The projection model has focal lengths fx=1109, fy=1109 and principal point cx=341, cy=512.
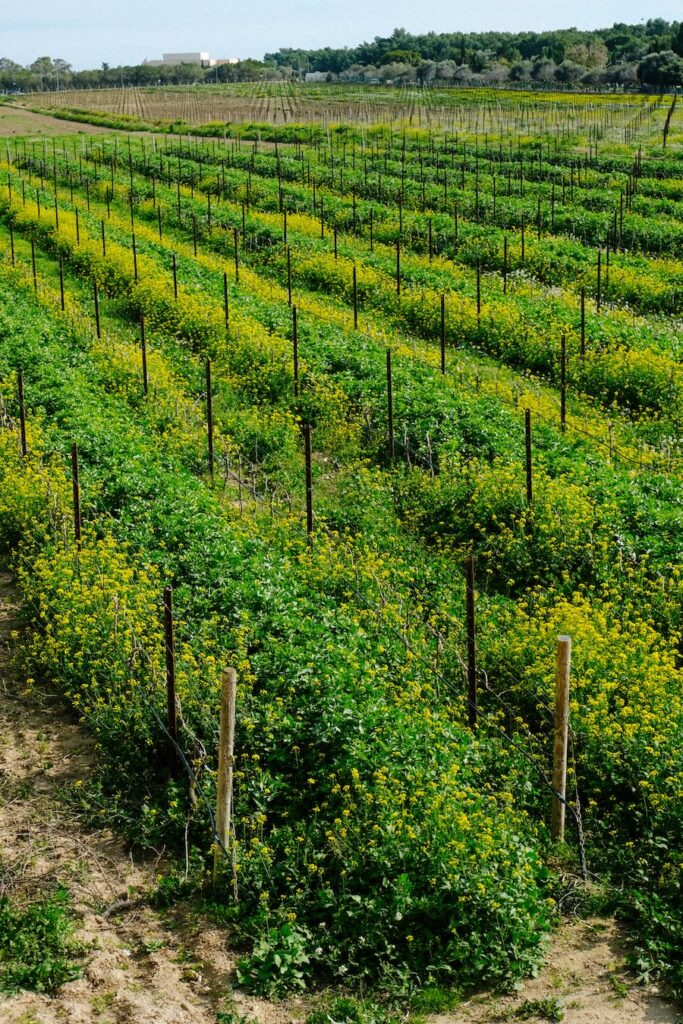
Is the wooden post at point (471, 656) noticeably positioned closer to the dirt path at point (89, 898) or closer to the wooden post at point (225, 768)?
the wooden post at point (225, 768)

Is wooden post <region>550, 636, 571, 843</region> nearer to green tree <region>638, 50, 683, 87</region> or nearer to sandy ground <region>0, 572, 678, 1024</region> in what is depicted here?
sandy ground <region>0, 572, 678, 1024</region>

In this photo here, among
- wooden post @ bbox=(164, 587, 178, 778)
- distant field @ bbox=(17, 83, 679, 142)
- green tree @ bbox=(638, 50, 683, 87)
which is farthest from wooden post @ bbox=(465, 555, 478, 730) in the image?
green tree @ bbox=(638, 50, 683, 87)

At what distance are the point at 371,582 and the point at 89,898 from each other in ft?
18.9

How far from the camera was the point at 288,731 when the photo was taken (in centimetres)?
1027

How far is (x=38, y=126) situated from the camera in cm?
8694

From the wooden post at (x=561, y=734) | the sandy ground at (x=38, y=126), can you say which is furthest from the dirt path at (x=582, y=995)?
the sandy ground at (x=38, y=126)

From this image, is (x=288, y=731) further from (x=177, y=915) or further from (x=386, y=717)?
(x=177, y=915)

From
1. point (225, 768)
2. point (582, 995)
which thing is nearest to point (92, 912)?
point (225, 768)

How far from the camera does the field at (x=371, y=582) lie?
353 inches

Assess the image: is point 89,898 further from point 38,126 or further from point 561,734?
point 38,126

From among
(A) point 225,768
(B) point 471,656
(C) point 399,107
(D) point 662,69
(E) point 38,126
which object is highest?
(D) point 662,69

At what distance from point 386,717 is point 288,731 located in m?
0.92

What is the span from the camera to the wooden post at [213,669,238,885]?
915 centimetres

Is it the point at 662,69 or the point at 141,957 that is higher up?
the point at 662,69
